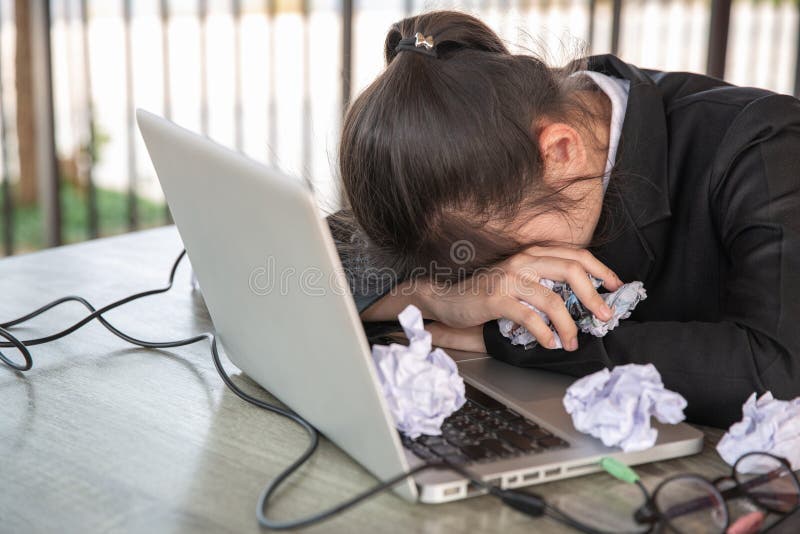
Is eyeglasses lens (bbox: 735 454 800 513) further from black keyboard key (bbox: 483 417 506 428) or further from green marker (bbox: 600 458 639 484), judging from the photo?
black keyboard key (bbox: 483 417 506 428)

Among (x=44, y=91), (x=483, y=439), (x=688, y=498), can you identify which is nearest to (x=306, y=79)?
(x=44, y=91)

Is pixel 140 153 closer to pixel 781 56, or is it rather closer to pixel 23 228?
pixel 23 228

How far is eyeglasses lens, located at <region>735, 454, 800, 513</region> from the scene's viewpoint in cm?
70

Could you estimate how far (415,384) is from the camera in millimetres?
743

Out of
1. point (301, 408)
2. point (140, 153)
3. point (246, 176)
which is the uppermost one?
point (246, 176)

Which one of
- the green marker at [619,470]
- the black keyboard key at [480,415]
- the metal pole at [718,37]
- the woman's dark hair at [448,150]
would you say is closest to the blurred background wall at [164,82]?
the metal pole at [718,37]

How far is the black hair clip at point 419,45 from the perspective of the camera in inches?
38.0

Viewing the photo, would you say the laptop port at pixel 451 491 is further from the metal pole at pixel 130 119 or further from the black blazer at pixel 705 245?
the metal pole at pixel 130 119

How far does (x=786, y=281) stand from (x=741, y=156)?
7.3 inches

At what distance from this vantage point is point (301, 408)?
0.82 metres

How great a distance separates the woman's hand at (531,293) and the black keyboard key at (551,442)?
0.19 metres

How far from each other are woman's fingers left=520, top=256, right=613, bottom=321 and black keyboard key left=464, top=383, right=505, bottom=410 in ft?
0.55

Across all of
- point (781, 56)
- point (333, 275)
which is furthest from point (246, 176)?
point (781, 56)

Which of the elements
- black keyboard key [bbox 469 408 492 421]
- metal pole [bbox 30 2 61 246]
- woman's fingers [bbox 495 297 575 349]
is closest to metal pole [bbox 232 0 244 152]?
metal pole [bbox 30 2 61 246]
